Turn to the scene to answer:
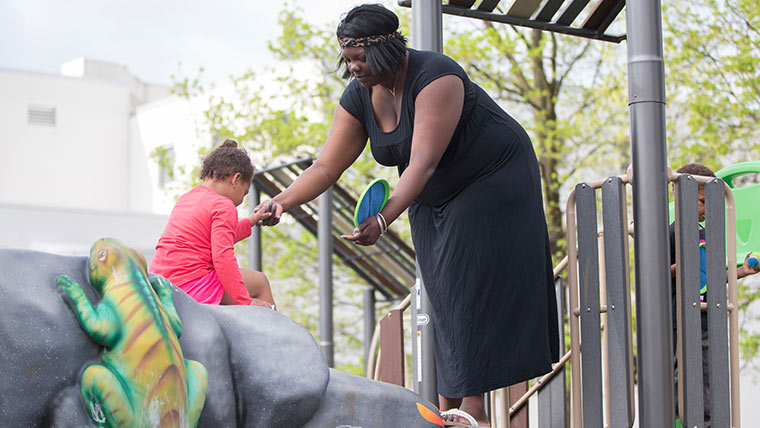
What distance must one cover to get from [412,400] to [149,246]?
71.7ft

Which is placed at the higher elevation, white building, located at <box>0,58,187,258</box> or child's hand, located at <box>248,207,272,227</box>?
white building, located at <box>0,58,187,258</box>

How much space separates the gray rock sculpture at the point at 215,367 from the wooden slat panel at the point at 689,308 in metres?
1.13

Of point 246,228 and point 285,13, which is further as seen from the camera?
point 285,13

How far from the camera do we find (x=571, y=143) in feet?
49.4

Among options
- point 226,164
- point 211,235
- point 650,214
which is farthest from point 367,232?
point 226,164

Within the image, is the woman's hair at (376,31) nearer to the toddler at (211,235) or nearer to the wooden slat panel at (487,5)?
the toddler at (211,235)

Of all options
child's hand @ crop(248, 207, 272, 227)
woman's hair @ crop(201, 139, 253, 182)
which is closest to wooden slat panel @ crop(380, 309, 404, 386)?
woman's hair @ crop(201, 139, 253, 182)

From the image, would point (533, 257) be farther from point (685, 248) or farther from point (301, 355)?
point (301, 355)

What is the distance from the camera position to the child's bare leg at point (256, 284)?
498cm

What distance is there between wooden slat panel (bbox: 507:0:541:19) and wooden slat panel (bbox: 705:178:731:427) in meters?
1.42

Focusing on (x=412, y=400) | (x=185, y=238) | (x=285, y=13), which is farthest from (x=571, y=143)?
(x=412, y=400)

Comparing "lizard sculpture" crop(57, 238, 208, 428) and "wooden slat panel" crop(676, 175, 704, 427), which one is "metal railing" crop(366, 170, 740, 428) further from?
"lizard sculpture" crop(57, 238, 208, 428)

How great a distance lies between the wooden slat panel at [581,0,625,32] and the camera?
4.75 meters

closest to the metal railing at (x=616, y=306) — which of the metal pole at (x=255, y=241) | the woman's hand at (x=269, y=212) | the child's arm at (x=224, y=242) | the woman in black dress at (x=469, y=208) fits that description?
the woman in black dress at (x=469, y=208)
